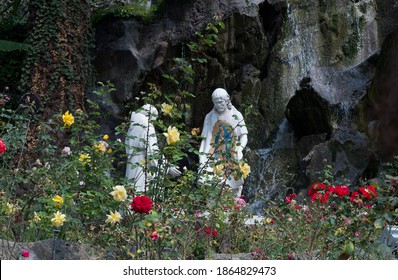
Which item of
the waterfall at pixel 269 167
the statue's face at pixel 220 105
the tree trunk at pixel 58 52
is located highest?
the tree trunk at pixel 58 52

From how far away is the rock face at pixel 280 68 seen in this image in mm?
12109

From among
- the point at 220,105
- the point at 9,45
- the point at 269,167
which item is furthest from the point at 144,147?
the point at 9,45

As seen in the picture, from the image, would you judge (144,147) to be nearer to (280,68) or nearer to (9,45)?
(9,45)

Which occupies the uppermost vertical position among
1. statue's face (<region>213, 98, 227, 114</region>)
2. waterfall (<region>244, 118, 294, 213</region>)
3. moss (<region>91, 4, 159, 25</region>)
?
moss (<region>91, 4, 159, 25</region>)

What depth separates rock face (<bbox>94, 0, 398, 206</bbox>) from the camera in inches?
477

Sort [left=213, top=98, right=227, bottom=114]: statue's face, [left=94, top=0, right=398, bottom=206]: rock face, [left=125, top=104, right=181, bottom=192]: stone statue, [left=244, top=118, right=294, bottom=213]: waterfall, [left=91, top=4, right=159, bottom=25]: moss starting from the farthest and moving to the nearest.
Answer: [left=91, top=4, right=159, bottom=25]: moss
[left=244, top=118, right=294, bottom=213]: waterfall
[left=94, top=0, right=398, bottom=206]: rock face
[left=213, top=98, right=227, bottom=114]: statue's face
[left=125, top=104, right=181, bottom=192]: stone statue

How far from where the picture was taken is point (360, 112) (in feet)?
38.3

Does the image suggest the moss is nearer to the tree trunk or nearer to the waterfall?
the tree trunk

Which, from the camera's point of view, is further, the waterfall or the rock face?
the waterfall

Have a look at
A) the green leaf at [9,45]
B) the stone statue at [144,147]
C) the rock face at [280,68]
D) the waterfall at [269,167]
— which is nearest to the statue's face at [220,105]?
the rock face at [280,68]

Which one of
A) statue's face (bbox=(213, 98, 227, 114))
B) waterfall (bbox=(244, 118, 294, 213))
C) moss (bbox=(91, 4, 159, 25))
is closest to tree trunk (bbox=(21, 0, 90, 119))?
moss (bbox=(91, 4, 159, 25))

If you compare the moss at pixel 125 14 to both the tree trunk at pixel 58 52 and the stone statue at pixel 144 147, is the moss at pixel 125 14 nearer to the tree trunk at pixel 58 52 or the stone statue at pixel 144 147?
the tree trunk at pixel 58 52

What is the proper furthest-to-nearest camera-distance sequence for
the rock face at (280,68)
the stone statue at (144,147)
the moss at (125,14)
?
the moss at (125,14), the rock face at (280,68), the stone statue at (144,147)
